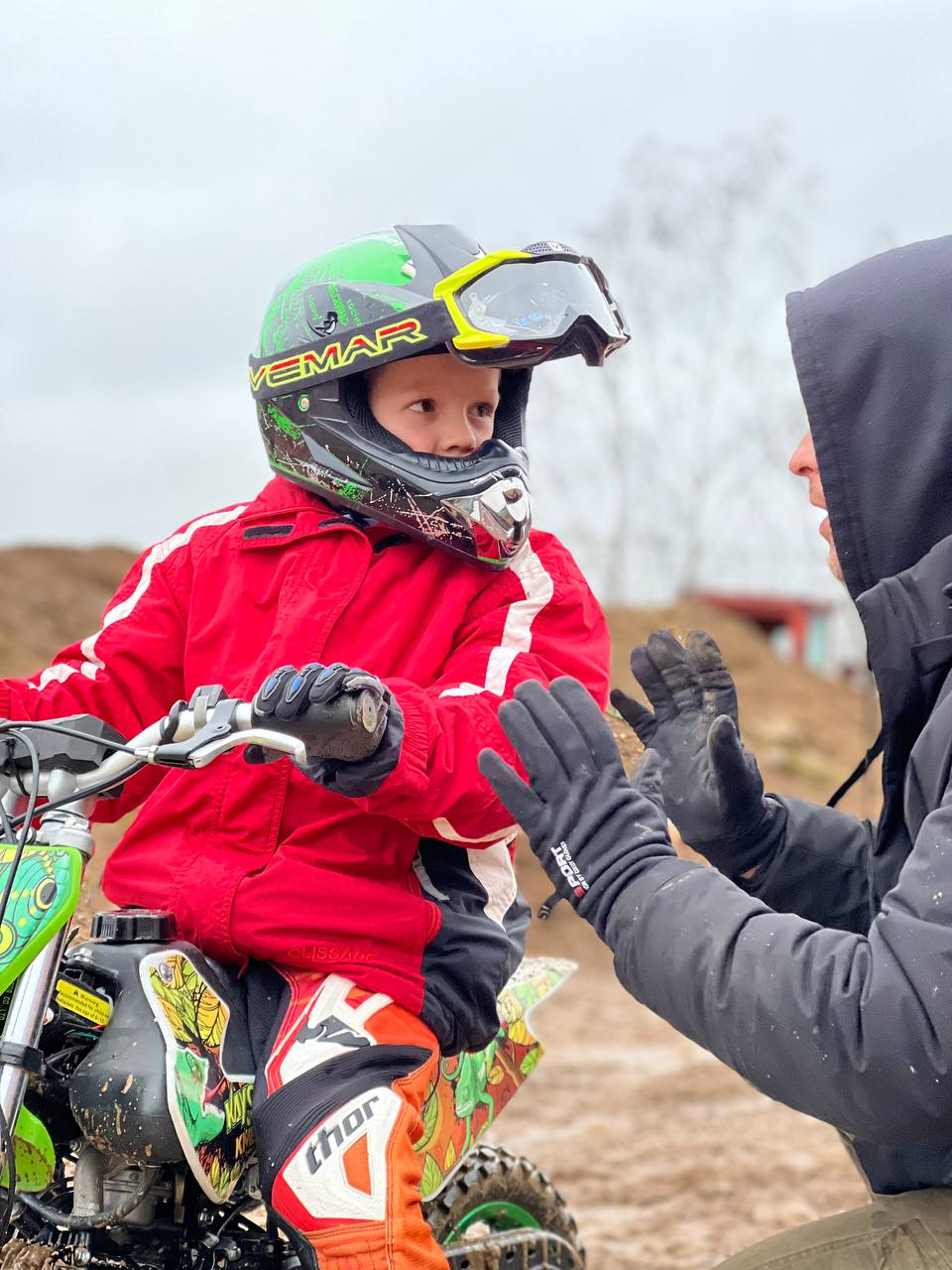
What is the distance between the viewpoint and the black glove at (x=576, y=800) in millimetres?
2275

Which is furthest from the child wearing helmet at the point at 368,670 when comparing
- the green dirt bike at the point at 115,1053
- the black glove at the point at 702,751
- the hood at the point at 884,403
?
the hood at the point at 884,403

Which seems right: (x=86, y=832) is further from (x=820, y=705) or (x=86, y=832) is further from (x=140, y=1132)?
(x=820, y=705)

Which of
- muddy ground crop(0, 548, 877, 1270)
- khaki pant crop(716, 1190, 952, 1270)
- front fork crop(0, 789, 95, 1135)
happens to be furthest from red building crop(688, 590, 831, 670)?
front fork crop(0, 789, 95, 1135)

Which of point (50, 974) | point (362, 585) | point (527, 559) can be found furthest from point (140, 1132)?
point (527, 559)

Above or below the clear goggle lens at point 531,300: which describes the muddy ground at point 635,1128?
below

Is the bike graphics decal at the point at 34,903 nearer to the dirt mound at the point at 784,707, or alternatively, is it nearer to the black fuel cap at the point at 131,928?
the black fuel cap at the point at 131,928

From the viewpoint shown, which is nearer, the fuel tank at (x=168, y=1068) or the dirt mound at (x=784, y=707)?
the fuel tank at (x=168, y=1068)

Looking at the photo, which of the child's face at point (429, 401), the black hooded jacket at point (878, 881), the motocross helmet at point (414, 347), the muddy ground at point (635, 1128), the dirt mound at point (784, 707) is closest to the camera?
the black hooded jacket at point (878, 881)

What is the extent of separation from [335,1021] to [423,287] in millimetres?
1460

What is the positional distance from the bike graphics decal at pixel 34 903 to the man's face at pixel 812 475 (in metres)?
1.38

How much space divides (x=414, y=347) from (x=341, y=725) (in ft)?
3.20

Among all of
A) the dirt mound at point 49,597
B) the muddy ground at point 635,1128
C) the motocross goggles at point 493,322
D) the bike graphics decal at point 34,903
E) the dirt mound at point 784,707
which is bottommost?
the dirt mound at point 784,707

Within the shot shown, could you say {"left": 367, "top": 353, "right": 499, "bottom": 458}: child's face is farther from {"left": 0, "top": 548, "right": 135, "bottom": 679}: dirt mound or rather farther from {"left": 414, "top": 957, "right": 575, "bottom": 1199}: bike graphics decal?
{"left": 0, "top": 548, "right": 135, "bottom": 679}: dirt mound

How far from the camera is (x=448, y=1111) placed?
2977 millimetres
